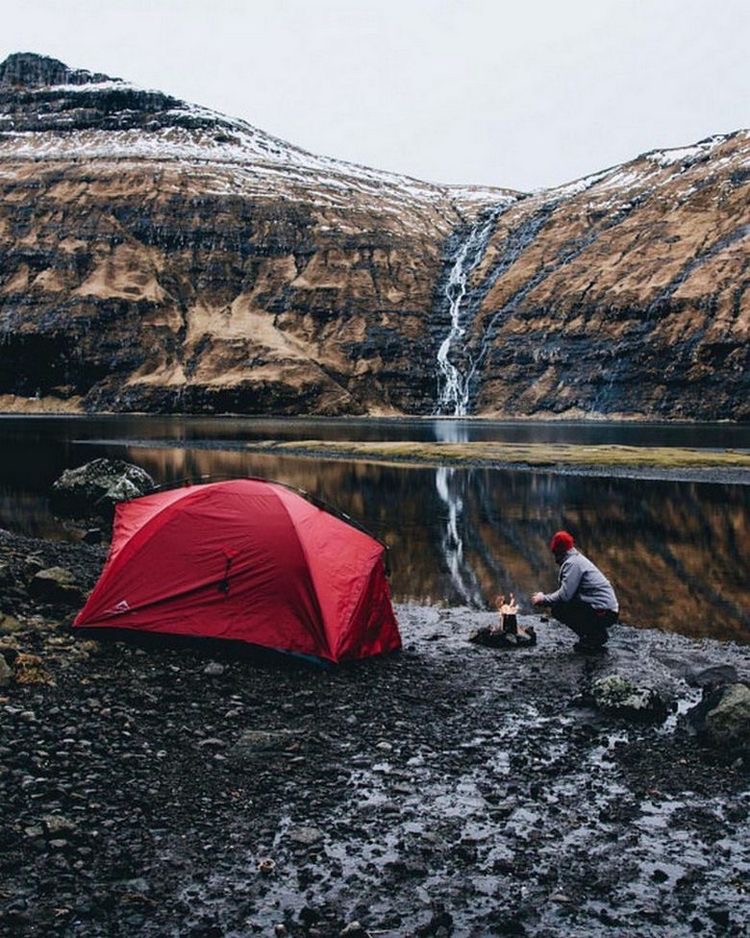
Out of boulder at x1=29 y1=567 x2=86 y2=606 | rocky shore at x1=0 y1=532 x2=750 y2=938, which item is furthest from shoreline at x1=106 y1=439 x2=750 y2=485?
boulder at x1=29 y1=567 x2=86 y2=606

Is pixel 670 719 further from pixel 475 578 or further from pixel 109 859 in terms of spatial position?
pixel 475 578

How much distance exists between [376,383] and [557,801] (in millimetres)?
151063

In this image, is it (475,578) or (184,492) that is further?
(475,578)

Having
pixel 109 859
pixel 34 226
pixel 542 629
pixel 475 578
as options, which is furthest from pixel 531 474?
pixel 34 226

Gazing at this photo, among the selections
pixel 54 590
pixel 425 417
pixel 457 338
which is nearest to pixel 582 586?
pixel 54 590

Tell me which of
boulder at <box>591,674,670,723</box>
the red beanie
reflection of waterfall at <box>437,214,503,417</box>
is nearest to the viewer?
boulder at <box>591,674,670,723</box>

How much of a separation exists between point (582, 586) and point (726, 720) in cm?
469

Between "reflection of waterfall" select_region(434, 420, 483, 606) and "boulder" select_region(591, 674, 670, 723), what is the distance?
744cm

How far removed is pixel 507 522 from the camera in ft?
107

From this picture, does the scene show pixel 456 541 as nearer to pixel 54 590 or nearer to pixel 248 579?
pixel 248 579

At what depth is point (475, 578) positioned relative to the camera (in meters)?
22.8

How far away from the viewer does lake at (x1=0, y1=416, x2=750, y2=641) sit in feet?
69.6

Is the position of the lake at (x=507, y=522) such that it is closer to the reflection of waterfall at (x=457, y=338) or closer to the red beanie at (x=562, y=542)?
the red beanie at (x=562, y=542)

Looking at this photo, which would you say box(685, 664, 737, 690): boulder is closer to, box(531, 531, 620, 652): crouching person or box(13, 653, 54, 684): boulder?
box(531, 531, 620, 652): crouching person
